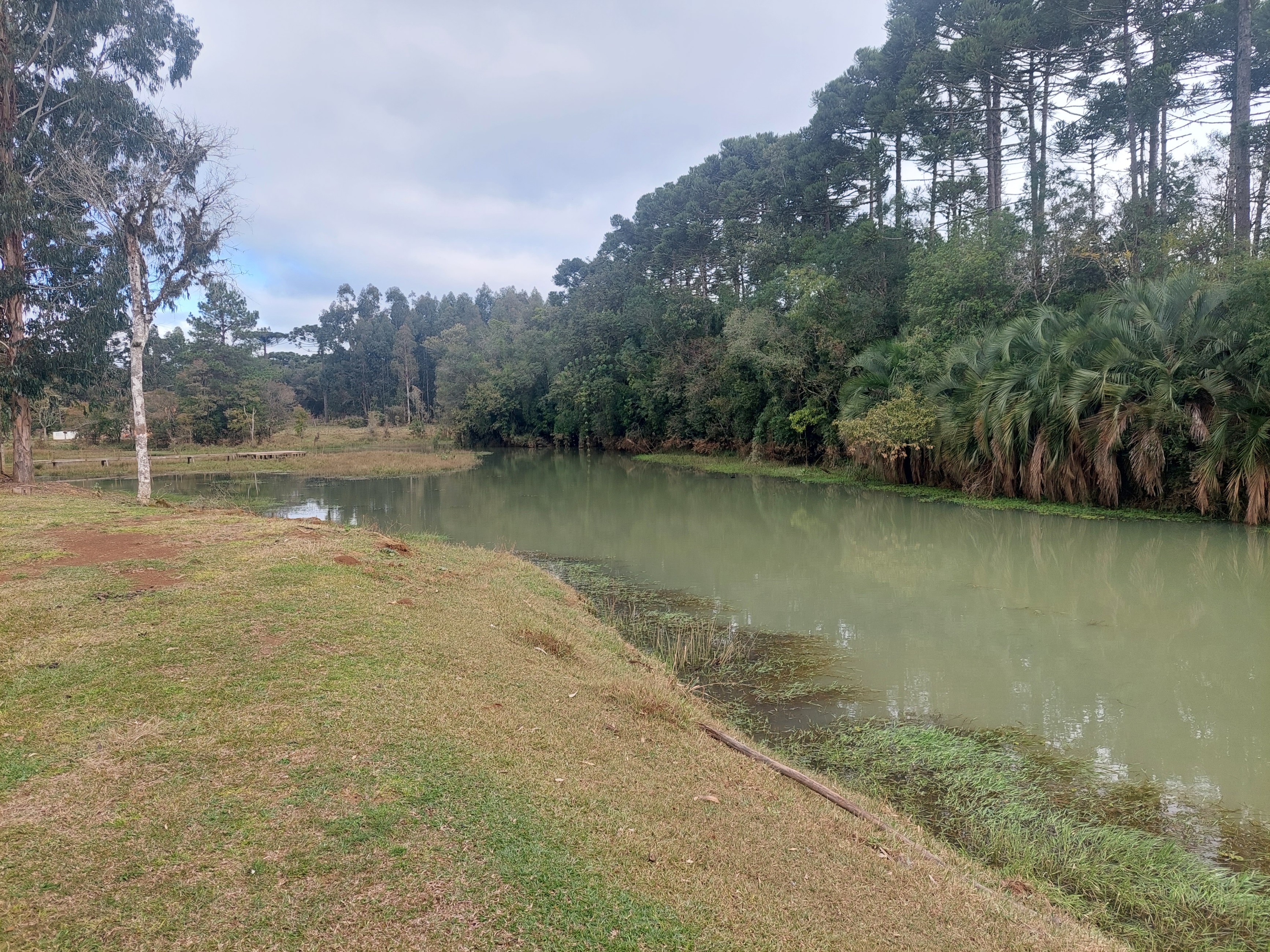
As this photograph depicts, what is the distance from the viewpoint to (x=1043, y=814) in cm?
478

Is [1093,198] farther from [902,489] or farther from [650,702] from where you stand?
[650,702]

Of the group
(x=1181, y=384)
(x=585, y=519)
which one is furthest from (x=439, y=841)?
(x=1181, y=384)

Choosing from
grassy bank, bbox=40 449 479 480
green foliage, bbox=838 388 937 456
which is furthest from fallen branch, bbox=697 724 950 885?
grassy bank, bbox=40 449 479 480

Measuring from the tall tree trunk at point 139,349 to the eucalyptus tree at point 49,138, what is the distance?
323 cm

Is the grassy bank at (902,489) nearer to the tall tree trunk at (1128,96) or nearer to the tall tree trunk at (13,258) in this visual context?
the tall tree trunk at (1128,96)

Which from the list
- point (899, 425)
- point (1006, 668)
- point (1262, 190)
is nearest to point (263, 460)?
point (899, 425)

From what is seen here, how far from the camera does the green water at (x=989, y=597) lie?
626 cm

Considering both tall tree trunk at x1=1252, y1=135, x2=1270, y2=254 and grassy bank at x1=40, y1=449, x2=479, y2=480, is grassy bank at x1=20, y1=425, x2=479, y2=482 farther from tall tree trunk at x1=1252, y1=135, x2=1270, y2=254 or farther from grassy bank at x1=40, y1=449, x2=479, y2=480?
tall tree trunk at x1=1252, y1=135, x2=1270, y2=254

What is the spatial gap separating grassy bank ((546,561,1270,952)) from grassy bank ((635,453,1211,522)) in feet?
37.7

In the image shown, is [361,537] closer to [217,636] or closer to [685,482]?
[217,636]

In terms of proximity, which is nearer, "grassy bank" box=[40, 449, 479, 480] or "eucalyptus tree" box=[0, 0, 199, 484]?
"eucalyptus tree" box=[0, 0, 199, 484]

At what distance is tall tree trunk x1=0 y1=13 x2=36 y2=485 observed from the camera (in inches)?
611

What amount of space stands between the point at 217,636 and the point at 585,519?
1325 cm

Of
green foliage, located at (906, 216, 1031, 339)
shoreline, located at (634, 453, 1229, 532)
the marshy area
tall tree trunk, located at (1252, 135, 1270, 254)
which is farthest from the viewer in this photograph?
green foliage, located at (906, 216, 1031, 339)
